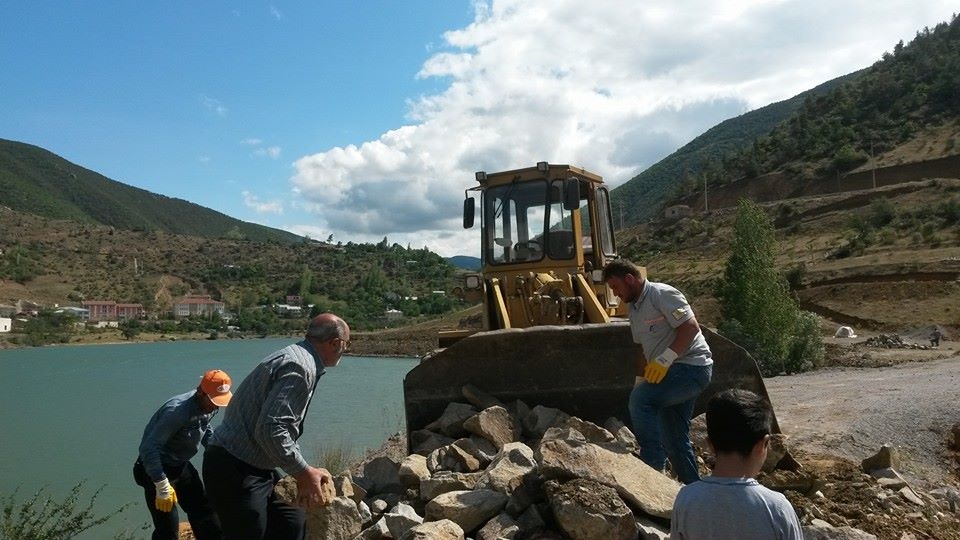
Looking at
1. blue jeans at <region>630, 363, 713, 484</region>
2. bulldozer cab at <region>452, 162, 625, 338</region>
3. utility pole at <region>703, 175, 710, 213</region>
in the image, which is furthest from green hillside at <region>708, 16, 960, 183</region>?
blue jeans at <region>630, 363, 713, 484</region>

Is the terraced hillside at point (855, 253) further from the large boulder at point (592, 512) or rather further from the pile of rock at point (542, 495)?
the large boulder at point (592, 512)

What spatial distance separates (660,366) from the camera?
498 cm

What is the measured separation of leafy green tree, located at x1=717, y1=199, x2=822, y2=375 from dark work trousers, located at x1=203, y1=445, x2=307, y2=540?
1851cm

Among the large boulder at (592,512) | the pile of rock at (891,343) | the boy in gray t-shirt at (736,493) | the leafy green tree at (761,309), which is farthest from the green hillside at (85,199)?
the boy in gray t-shirt at (736,493)

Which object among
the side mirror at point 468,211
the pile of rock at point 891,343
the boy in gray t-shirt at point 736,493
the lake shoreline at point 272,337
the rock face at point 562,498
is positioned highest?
the side mirror at point 468,211

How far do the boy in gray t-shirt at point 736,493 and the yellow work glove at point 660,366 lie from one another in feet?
8.49

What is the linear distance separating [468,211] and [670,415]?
487 cm

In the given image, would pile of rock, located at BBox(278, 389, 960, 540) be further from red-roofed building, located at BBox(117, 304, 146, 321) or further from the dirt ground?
red-roofed building, located at BBox(117, 304, 146, 321)

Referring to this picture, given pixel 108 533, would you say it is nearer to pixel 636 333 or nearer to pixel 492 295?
pixel 492 295

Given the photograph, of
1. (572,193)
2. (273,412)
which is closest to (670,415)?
(273,412)

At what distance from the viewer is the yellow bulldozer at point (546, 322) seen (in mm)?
7098

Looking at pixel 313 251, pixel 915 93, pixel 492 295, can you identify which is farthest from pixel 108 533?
pixel 313 251

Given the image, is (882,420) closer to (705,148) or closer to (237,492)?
(237,492)

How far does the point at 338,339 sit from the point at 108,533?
8.08 metres
